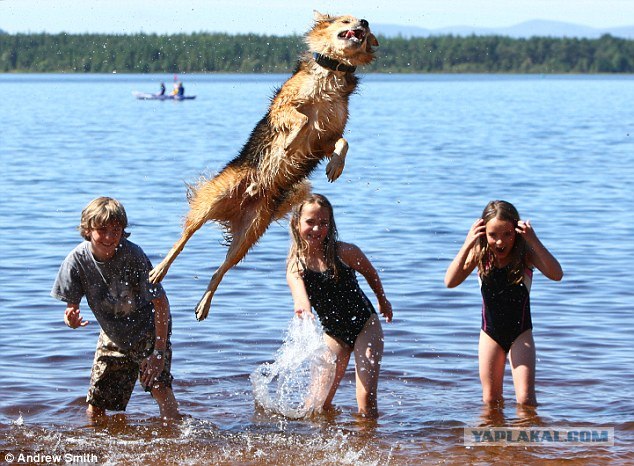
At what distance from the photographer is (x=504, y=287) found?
23.9 ft

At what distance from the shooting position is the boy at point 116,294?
644 cm

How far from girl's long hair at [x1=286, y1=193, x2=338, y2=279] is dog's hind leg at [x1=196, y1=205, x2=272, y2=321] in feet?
1.62

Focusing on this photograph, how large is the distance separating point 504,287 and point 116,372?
2.65 meters

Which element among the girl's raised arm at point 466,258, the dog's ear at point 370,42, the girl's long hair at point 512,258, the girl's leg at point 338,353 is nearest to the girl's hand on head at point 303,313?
the girl's leg at point 338,353

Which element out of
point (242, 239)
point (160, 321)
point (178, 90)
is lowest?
point (178, 90)

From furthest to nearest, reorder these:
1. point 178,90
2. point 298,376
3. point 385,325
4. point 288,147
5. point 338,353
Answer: point 178,90 < point 385,325 < point 298,376 < point 338,353 < point 288,147

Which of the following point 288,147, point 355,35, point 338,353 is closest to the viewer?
point 355,35

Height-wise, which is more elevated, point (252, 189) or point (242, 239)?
point (252, 189)

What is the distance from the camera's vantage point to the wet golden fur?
6.25 m

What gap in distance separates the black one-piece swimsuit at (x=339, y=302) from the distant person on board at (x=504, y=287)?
0.64 meters

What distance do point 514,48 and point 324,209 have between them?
11328cm

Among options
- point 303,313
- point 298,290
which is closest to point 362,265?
point 298,290

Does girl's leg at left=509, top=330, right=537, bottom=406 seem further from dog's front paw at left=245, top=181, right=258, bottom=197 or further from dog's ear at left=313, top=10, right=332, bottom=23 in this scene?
dog's ear at left=313, top=10, right=332, bottom=23

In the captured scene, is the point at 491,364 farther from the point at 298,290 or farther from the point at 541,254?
the point at 298,290
